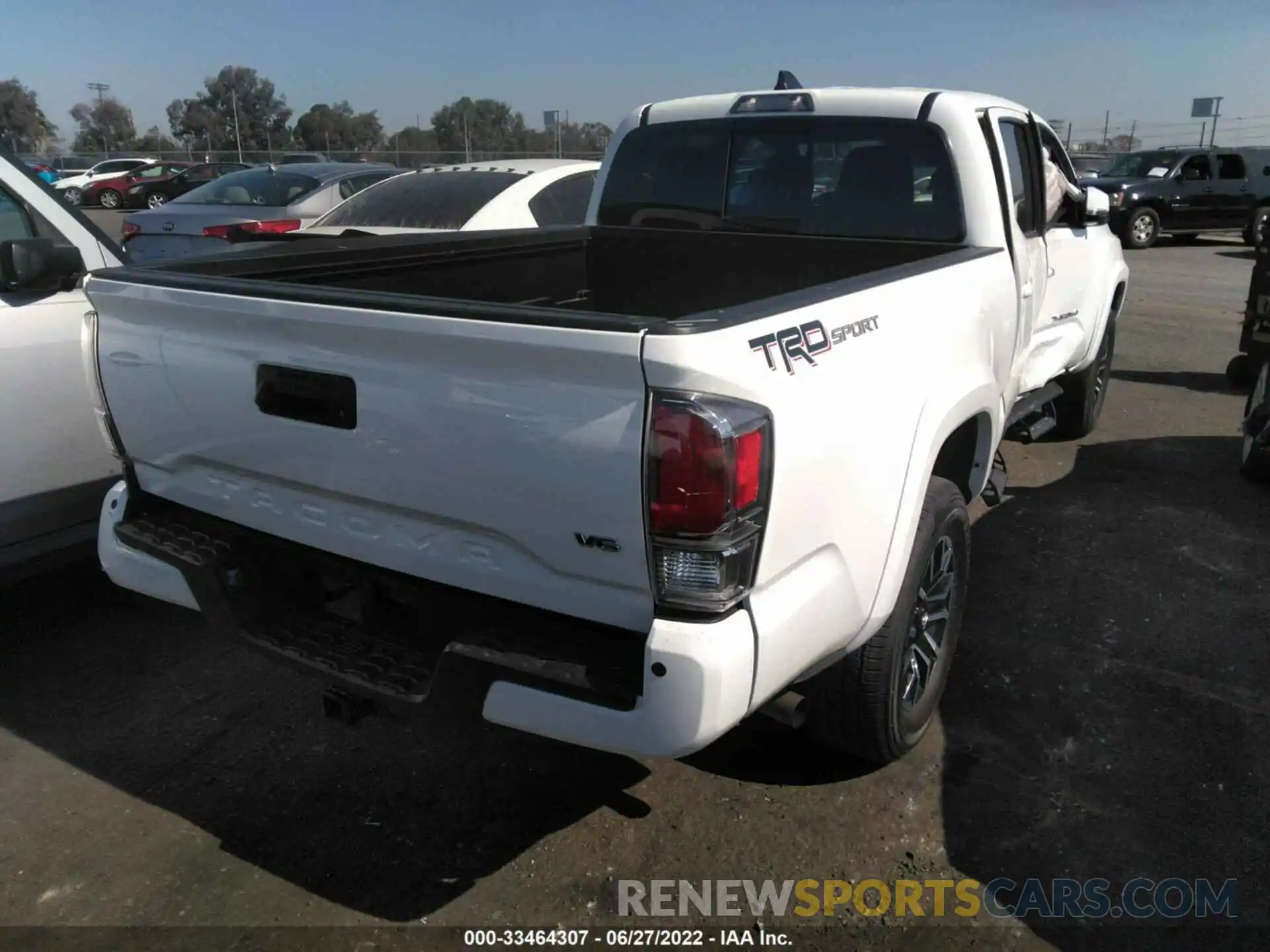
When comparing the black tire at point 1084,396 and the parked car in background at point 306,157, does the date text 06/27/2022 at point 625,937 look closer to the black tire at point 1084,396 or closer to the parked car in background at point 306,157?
the black tire at point 1084,396

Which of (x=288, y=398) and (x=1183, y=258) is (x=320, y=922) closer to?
(x=288, y=398)

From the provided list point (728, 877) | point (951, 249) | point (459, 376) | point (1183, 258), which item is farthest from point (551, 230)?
point (1183, 258)

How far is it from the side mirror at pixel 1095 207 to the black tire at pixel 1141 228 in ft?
52.3

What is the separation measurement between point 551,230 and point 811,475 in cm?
258

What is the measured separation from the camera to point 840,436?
234 centimetres

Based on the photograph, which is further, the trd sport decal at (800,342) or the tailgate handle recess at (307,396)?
the tailgate handle recess at (307,396)

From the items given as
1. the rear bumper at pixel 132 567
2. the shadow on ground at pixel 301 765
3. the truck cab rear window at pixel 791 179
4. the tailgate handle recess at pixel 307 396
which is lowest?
the shadow on ground at pixel 301 765

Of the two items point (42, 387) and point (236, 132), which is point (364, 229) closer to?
point (42, 387)

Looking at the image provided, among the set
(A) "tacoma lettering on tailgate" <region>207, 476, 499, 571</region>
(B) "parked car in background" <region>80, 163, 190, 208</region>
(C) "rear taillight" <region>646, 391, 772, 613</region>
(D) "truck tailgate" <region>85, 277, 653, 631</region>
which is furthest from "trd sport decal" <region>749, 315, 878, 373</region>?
(B) "parked car in background" <region>80, 163, 190, 208</region>

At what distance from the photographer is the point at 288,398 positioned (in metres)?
2.55

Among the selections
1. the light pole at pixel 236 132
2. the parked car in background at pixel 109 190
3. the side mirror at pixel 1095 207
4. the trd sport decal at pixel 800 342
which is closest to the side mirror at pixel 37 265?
the trd sport decal at pixel 800 342

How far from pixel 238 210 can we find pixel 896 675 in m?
8.37

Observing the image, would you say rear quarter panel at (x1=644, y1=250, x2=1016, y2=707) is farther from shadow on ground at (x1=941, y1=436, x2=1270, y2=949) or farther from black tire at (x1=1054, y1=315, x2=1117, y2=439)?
black tire at (x1=1054, y1=315, x2=1117, y2=439)

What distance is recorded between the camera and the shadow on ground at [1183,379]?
27.4 ft
